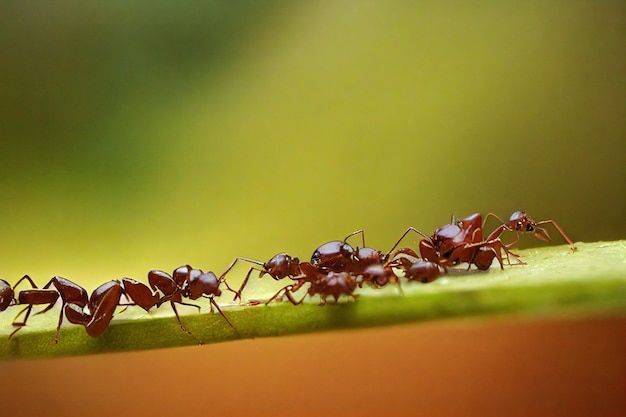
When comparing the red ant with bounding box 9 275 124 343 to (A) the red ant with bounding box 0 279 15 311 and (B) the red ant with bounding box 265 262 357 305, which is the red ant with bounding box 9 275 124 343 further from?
(B) the red ant with bounding box 265 262 357 305

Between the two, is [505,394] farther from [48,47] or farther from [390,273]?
[48,47]

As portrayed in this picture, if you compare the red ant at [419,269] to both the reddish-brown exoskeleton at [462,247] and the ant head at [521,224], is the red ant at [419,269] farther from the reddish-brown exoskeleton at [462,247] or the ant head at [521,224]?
the ant head at [521,224]

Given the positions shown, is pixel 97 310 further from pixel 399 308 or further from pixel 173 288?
pixel 399 308

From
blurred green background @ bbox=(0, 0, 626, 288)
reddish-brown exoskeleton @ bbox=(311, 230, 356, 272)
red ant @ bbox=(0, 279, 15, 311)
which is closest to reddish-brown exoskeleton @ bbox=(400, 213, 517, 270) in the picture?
reddish-brown exoskeleton @ bbox=(311, 230, 356, 272)

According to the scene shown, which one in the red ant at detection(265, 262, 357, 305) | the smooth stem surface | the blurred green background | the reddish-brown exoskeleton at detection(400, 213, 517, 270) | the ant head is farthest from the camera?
the blurred green background

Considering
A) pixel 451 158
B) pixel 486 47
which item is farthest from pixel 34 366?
pixel 486 47
